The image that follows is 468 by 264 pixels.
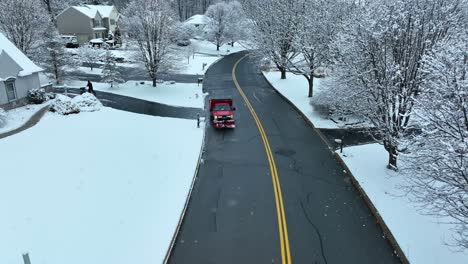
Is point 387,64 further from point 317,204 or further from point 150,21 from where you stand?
point 150,21

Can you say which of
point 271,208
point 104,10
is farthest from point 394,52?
point 104,10

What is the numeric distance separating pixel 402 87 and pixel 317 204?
6.65 meters

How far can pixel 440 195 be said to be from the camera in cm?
987

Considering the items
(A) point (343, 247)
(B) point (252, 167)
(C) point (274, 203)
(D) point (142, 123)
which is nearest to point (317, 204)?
(C) point (274, 203)

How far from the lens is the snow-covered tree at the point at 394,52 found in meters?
15.3

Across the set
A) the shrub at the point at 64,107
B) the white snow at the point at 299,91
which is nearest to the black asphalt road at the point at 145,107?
the shrub at the point at 64,107

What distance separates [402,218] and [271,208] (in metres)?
5.03

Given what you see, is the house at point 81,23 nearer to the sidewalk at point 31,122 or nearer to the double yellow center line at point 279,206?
the sidewalk at point 31,122

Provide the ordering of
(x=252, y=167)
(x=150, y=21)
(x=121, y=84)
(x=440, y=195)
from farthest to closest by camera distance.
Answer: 1. (x=121, y=84)
2. (x=150, y=21)
3. (x=252, y=167)
4. (x=440, y=195)

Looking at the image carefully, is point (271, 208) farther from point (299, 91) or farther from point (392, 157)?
point (299, 91)

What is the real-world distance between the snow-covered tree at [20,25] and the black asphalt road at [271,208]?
979 inches

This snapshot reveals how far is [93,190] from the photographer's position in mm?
15438

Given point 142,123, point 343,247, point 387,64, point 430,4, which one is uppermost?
point 430,4

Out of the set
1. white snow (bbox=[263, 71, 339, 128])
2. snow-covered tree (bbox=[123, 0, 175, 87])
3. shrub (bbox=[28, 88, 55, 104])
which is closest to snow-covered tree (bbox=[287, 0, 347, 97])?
white snow (bbox=[263, 71, 339, 128])
